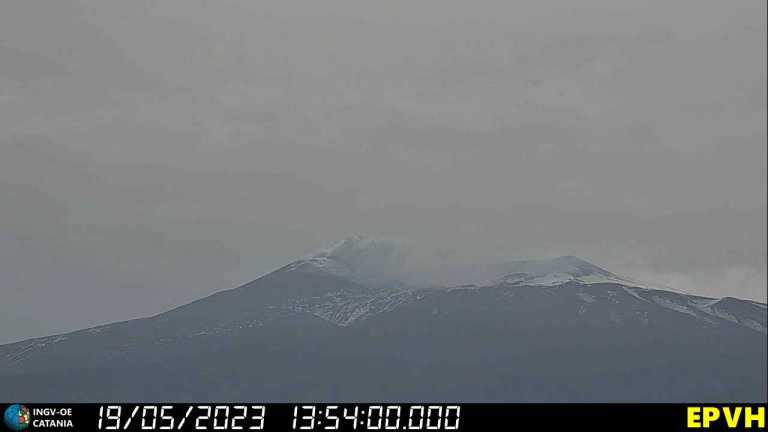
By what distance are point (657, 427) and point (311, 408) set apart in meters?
57.8

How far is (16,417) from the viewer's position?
157m

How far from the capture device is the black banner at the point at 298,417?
484 feet

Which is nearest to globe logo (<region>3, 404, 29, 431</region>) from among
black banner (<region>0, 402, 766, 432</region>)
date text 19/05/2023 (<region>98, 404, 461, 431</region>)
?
black banner (<region>0, 402, 766, 432</region>)

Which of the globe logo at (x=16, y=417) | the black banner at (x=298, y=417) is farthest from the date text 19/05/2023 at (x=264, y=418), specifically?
the globe logo at (x=16, y=417)

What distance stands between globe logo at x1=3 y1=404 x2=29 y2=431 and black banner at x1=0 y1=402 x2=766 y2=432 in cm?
14

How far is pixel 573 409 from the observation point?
172 metres

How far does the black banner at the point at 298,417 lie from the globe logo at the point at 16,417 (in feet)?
0.46

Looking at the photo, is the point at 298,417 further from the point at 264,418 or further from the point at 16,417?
the point at 16,417

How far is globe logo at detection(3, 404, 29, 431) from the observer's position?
155 m

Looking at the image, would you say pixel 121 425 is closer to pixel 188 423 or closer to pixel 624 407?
pixel 188 423

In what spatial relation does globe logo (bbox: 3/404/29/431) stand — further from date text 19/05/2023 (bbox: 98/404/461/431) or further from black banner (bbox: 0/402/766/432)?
date text 19/05/2023 (bbox: 98/404/461/431)

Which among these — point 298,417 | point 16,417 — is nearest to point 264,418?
point 298,417

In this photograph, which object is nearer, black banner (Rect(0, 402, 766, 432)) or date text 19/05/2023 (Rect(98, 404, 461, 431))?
date text 19/05/2023 (Rect(98, 404, 461, 431))

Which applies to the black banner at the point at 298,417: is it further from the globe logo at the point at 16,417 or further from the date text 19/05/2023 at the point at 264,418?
the globe logo at the point at 16,417
